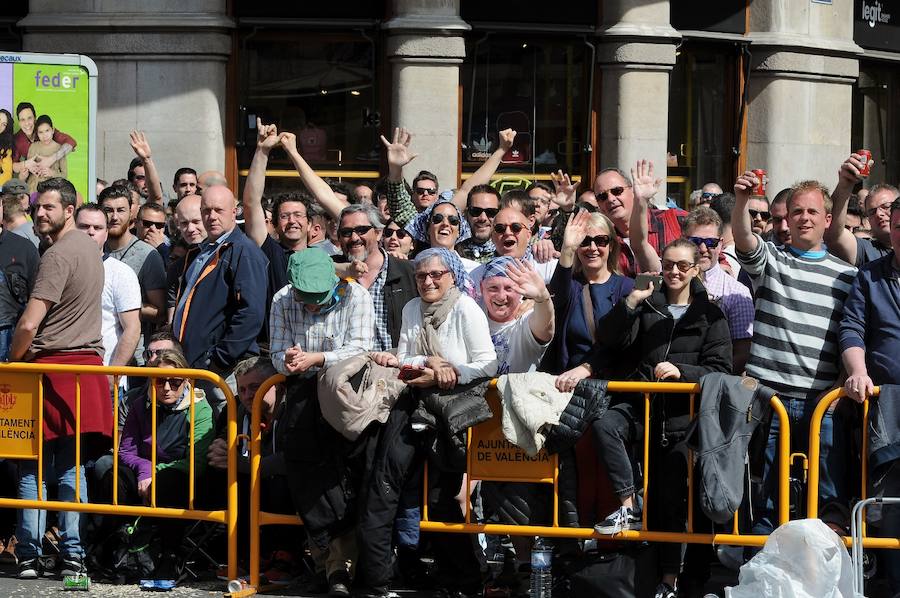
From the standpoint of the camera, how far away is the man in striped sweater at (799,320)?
8062 mm

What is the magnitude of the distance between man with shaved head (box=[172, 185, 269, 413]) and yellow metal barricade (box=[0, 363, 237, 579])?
21.5 inches

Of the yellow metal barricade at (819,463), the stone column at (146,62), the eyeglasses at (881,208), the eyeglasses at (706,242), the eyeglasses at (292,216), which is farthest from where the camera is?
the stone column at (146,62)

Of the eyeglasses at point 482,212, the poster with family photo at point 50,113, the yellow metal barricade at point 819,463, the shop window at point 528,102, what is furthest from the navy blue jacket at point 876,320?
the shop window at point 528,102

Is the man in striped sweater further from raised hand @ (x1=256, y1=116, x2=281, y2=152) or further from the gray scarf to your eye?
raised hand @ (x1=256, y1=116, x2=281, y2=152)

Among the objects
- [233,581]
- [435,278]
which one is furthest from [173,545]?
[435,278]

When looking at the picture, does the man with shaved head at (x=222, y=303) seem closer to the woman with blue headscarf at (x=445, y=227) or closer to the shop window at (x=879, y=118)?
the woman with blue headscarf at (x=445, y=227)

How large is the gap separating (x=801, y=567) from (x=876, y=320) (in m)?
1.96

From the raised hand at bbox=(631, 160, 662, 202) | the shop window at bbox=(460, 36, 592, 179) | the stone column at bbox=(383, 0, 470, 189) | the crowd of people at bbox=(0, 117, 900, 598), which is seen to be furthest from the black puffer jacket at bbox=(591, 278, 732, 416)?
the shop window at bbox=(460, 36, 592, 179)

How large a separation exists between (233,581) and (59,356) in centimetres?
174

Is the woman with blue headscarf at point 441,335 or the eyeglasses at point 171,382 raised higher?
the woman with blue headscarf at point 441,335

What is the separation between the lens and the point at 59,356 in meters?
8.81

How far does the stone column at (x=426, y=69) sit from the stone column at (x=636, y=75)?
1.79 metres

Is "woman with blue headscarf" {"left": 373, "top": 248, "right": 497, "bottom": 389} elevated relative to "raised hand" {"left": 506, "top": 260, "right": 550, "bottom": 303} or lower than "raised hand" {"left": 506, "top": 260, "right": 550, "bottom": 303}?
lower

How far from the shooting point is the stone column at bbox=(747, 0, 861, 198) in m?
17.6
